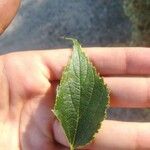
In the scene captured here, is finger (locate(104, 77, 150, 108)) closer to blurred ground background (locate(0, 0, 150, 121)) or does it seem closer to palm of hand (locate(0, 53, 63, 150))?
palm of hand (locate(0, 53, 63, 150))

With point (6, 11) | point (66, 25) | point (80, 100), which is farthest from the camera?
point (66, 25)

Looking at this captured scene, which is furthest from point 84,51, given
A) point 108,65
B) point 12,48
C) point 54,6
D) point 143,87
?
point 54,6

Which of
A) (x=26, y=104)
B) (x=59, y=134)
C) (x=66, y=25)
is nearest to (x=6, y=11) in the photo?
(x=26, y=104)

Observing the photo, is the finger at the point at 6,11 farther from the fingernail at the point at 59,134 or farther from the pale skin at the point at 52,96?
the fingernail at the point at 59,134

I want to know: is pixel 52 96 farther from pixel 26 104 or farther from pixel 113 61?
pixel 113 61

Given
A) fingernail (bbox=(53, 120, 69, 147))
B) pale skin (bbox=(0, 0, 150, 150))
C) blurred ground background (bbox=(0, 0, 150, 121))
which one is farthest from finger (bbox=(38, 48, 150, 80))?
blurred ground background (bbox=(0, 0, 150, 121))

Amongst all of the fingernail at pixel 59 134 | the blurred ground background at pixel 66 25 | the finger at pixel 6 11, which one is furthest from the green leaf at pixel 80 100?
the blurred ground background at pixel 66 25

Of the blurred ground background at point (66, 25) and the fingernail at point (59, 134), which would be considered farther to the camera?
the blurred ground background at point (66, 25)

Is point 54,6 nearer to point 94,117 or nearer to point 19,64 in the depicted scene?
point 19,64
